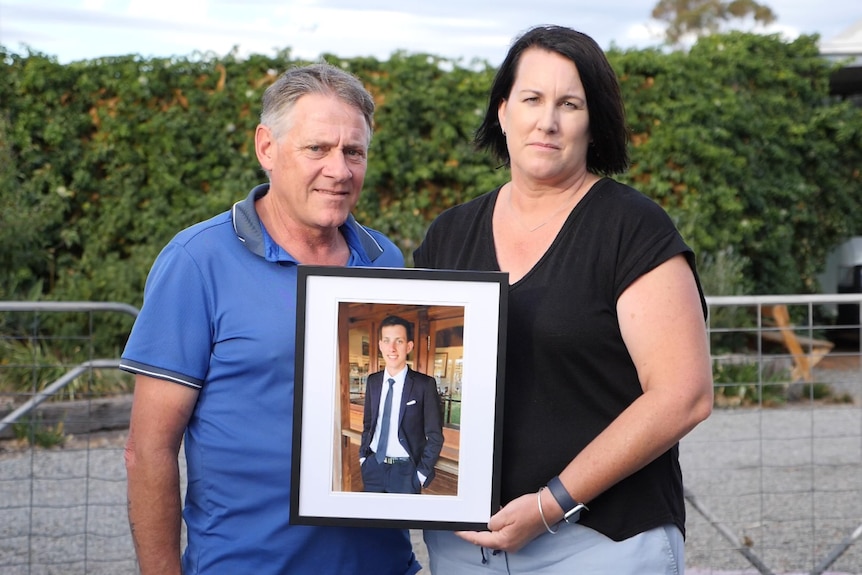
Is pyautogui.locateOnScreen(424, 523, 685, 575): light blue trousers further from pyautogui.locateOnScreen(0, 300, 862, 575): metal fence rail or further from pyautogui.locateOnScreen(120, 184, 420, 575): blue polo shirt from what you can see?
pyautogui.locateOnScreen(0, 300, 862, 575): metal fence rail

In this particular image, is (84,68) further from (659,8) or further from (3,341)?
(659,8)

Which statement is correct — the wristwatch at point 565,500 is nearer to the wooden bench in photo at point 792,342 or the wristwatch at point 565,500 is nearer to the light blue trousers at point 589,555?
the light blue trousers at point 589,555

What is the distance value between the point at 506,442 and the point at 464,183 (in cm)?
809

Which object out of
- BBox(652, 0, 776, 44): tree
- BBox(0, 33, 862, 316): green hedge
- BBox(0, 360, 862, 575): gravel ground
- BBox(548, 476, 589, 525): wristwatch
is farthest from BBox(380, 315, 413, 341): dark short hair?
BBox(652, 0, 776, 44): tree

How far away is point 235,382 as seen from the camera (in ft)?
7.64

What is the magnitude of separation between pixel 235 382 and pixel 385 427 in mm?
375

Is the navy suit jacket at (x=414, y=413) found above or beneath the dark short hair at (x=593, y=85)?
beneath

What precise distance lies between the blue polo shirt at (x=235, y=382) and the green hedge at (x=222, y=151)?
718 centimetres

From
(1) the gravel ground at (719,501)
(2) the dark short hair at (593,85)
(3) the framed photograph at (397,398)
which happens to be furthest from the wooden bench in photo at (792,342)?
(3) the framed photograph at (397,398)

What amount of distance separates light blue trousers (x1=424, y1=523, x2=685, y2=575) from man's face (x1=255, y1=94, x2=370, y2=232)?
88 cm

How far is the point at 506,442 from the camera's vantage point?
2.32 m

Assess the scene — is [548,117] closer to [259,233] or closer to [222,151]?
[259,233]

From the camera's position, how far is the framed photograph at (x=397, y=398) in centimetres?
220

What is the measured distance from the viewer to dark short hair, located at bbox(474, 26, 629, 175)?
7.67ft
